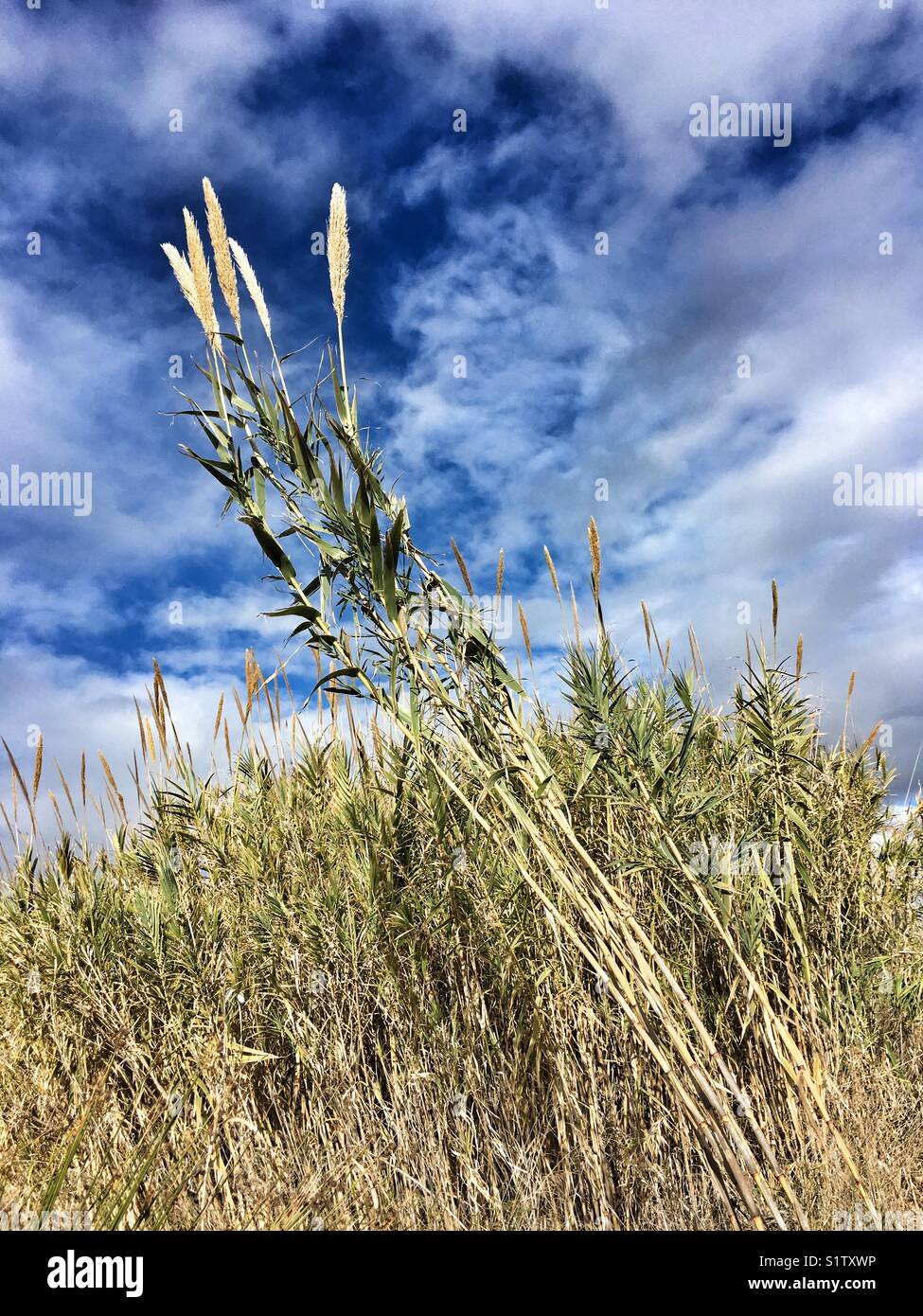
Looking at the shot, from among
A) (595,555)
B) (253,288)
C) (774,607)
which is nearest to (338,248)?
(253,288)

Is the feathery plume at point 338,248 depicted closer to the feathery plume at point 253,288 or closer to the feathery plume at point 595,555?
the feathery plume at point 253,288

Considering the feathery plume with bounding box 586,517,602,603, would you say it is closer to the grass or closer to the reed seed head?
the grass

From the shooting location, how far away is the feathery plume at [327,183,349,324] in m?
2.30

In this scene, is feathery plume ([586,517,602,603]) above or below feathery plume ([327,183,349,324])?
below

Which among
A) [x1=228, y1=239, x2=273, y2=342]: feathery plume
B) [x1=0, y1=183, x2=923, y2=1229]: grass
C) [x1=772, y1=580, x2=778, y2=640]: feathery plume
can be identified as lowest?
[x1=0, y1=183, x2=923, y2=1229]: grass

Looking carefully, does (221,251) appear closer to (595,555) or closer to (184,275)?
(184,275)

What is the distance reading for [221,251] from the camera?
2338 millimetres

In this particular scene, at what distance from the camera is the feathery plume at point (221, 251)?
7.63 feet

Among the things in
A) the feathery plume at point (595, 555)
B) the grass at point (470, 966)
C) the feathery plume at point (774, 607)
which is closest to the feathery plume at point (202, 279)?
the grass at point (470, 966)

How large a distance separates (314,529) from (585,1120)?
2.37m

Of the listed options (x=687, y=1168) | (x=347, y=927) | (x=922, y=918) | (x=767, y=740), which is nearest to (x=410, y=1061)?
(x=347, y=927)

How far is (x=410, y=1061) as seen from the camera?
303 centimetres

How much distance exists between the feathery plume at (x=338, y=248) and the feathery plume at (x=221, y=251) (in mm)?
313

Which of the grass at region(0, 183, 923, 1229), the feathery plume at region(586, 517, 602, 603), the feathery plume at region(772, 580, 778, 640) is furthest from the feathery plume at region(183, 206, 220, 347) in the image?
the feathery plume at region(772, 580, 778, 640)
